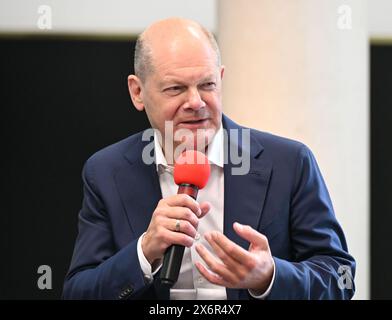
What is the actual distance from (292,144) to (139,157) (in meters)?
0.44

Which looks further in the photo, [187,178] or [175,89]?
[175,89]

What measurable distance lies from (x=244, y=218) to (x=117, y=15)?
1.72m

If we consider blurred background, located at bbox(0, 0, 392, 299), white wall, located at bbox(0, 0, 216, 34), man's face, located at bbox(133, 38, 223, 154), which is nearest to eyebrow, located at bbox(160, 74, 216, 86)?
man's face, located at bbox(133, 38, 223, 154)

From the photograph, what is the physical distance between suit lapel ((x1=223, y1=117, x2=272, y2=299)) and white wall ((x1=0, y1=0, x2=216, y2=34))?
1.47 m

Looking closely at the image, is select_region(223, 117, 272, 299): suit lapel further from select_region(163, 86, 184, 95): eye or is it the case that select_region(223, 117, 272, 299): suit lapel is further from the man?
select_region(163, 86, 184, 95): eye

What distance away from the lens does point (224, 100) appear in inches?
135

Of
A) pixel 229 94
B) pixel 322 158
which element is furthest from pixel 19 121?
pixel 322 158

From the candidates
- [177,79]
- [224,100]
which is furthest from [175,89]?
[224,100]

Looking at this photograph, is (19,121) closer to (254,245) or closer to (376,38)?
(376,38)

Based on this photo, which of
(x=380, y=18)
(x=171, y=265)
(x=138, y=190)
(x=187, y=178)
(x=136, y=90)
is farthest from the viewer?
(x=380, y=18)

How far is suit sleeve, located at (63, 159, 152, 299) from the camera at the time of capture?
6.29 ft

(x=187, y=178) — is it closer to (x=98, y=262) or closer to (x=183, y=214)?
(x=183, y=214)

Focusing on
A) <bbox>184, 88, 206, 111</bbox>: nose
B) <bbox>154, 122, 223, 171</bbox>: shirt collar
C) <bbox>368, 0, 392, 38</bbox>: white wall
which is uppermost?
<bbox>368, 0, 392, 38</bbox>: white wall

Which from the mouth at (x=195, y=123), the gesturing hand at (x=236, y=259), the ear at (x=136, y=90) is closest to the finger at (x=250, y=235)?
the gesturing hand at (x=236, y=259)
